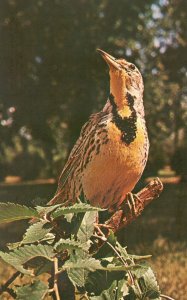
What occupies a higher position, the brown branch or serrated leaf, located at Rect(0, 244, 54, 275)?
serrated leaf, located at Rect(0, 244, 54, 275)

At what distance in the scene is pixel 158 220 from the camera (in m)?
5.45

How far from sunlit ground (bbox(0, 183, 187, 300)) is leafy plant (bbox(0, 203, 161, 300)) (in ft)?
6.42

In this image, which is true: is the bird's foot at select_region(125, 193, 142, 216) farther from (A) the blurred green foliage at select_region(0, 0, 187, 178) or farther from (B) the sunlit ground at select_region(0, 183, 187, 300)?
(A) the blurred green foliage at select_region(0, 0, 187, 178)

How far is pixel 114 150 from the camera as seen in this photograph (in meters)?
1.05

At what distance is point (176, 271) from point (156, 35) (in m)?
2.66

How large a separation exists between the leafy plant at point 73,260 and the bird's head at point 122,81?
480 millimetres

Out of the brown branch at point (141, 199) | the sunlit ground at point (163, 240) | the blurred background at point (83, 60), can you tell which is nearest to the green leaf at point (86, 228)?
the brown branch at point (141, 199)

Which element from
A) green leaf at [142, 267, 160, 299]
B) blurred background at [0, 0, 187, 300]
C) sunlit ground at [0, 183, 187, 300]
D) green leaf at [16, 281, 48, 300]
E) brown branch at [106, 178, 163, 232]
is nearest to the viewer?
green leaf at [16, 281, 48, 300]

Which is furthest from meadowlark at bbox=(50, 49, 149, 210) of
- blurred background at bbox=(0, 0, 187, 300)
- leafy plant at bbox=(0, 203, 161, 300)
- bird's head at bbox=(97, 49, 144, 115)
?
blurred background at bbox=(0, 0, 187, 300)

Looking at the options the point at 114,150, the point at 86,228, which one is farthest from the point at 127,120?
the point at 86,228

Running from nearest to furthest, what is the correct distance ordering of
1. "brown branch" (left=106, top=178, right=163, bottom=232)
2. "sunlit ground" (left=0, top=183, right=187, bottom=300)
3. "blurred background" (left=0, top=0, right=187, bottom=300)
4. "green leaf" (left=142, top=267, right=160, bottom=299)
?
"green leaf" (left=142, top=267, right=160, bottom=299)
"brown branch" (left=106, top=178, right=163, bottom=232)
"sunlit ground" (left=0, top=183, right=187, bottom=300)
"blurred background" (left=0, top=0, right=187, bottom=300)

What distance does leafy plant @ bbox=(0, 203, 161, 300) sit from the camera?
51 cm

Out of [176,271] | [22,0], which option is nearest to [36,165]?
[22,0]

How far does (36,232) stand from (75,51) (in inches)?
166
